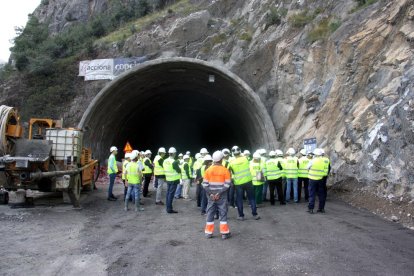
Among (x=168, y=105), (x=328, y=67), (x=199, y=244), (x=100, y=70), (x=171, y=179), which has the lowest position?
(x=199, y=244)

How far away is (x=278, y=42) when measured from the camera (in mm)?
20609

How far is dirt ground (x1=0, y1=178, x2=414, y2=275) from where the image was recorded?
6.12 m

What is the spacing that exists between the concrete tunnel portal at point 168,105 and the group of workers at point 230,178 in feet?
17.2

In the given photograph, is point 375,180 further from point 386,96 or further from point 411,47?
point 411,47

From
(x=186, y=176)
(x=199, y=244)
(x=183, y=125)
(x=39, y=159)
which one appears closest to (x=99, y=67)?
(x=183, y=125)

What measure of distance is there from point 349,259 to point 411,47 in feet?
24.7

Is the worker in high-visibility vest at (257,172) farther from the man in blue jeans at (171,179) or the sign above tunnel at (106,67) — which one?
the sign above tunnel at (106,67)

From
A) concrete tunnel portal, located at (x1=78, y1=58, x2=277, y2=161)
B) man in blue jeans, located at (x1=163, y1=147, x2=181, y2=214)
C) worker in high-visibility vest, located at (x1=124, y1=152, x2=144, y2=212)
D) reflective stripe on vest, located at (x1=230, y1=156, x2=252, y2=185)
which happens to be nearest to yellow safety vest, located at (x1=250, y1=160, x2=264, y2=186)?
man in blue jeans, located at (x1=163, y1=147, x2=181, y2=214)

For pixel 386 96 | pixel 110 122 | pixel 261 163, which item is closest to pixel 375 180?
pixel 386 96

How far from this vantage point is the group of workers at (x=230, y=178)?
8297mm

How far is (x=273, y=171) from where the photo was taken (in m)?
12.7

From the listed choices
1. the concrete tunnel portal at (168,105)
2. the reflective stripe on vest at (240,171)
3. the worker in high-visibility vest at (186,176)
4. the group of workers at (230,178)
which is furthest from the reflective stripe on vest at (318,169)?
the concrete tunnel portal at (168,105)

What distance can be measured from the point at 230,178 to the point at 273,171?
162 inches

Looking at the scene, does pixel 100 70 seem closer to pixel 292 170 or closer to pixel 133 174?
pixel 133 174
